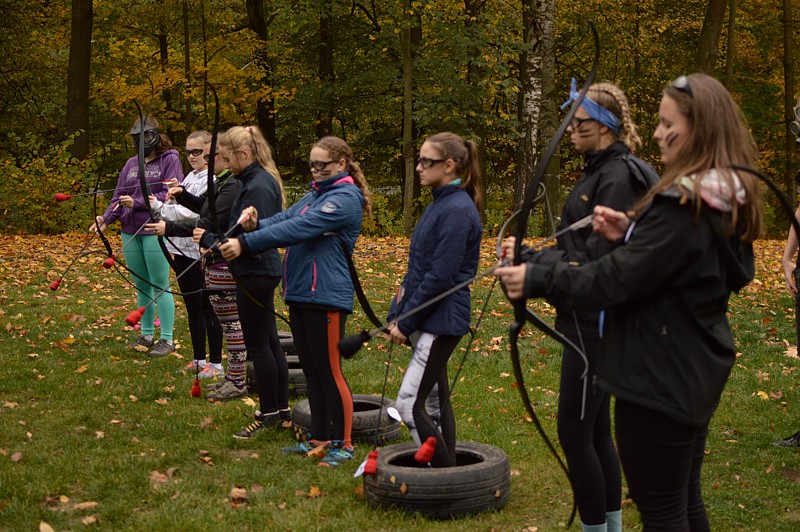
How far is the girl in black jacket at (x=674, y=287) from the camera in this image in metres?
2.62

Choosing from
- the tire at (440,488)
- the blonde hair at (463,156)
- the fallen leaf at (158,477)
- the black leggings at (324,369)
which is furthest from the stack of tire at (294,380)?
Answer: the blonde hair at (463,156)

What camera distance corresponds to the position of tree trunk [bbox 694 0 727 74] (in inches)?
734

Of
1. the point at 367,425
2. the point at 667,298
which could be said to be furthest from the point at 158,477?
the point at 667,298

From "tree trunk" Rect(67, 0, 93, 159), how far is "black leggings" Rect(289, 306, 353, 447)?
52.3ft

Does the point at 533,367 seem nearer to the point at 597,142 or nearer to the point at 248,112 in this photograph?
the point at 597,142

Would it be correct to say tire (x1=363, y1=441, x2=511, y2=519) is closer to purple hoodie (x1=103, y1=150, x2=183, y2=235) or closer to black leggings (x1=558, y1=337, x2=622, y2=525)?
black leggings (x1=558, y1=337, x2=622, y2=525)

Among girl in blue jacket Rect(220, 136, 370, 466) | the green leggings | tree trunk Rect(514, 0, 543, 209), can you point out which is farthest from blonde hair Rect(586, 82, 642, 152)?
tree trunk Rect(514, 0, 543, 209)

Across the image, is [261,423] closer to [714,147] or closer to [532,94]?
[714,147]

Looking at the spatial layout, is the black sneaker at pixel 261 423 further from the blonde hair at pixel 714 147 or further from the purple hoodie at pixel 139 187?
the blonde hair at pixel 714 147

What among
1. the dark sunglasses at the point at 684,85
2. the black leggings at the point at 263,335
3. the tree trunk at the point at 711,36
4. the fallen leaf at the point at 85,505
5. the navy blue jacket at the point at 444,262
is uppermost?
Result: the tree trunk at the point at 711,36

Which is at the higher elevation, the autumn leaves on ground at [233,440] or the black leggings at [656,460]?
the black leggings at [656,460]

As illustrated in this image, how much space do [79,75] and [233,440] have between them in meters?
16.4

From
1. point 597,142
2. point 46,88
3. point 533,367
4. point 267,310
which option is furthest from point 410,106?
point 597,142

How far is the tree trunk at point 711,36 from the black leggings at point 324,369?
50.0 feet
